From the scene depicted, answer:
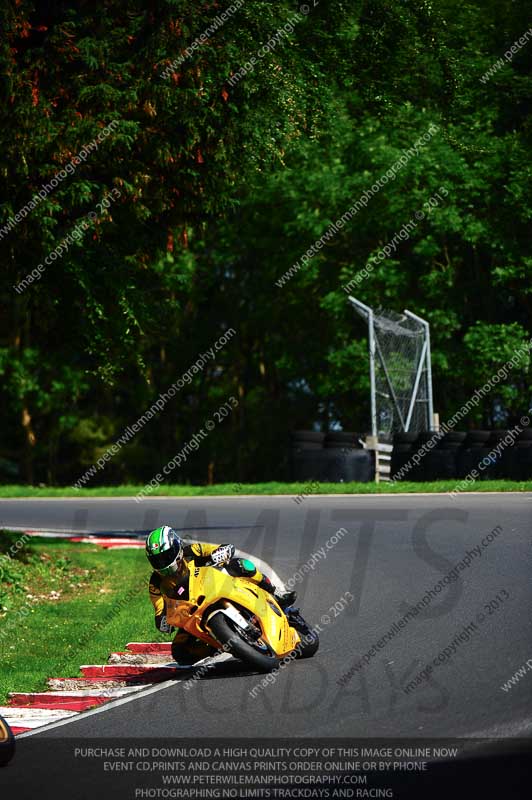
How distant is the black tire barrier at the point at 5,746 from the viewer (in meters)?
6.65

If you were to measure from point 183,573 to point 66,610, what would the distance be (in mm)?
4551

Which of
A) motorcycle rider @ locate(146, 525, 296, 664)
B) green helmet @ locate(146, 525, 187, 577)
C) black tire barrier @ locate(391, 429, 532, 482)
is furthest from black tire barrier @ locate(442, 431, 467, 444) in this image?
green helmet @ locate(146, 525, 187, 577)

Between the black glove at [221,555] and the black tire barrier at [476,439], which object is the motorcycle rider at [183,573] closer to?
the black glove at [221,555]

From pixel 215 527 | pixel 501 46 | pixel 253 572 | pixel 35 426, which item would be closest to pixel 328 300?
pixel 501 46

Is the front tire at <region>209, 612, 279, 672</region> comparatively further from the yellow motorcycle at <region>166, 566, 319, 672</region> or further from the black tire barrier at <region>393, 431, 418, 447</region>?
the black tire barrier at <region>393, 431, 418, 447</region>

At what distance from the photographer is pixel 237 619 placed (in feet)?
29.8

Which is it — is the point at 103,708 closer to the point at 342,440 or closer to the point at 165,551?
the point at 165,551

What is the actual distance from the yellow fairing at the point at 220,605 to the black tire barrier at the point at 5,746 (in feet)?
8.58

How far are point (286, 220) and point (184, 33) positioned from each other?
2892cm

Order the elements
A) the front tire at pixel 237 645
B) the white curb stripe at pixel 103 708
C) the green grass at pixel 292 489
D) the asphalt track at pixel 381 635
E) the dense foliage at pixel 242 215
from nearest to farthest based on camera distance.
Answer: the asphalt track at pixel 381 635, the white curb stripe at pixel 103 708, the front tire at pixel 237 645, the dense foliage at pixel 242 215, the green grass at pixel 292 489

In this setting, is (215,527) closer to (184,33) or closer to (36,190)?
(36,190)

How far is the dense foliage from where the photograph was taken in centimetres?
1456

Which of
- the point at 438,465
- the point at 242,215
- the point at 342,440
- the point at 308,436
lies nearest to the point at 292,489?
the point at 308,436

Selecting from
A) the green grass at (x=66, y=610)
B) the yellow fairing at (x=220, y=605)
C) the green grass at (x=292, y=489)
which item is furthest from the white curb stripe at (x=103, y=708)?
the green grass at (x=292, y=489)
